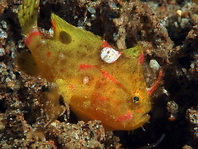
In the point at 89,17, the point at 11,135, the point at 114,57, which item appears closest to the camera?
the point at 11,135

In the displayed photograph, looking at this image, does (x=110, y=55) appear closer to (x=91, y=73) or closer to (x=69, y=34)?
(x=91, y=73)

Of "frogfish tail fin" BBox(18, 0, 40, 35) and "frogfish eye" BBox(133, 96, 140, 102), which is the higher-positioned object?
"frogfish tail fin" BBox(18, 0, 40, 35)

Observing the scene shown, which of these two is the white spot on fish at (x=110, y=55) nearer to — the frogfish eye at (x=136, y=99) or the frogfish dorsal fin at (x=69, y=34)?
the frogfish dorsal fin at (x=69, y=34)

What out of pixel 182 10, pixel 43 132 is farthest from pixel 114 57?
pixel 182 10

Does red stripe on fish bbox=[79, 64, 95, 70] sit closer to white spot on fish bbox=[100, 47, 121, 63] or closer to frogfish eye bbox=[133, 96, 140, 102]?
white spot on fish bbox=[100, 47, 121, 63]

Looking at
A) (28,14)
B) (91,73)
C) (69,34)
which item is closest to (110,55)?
(91,73)

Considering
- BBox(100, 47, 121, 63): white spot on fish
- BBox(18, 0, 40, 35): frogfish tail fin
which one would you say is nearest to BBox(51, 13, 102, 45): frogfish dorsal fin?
BBox(100, 47, 121, 63): white spot on fish

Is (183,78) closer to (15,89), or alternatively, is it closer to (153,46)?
(153,46)

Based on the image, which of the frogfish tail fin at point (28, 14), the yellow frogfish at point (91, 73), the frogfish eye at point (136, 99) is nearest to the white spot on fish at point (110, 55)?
the yellow frogfish at point (91, 73)
